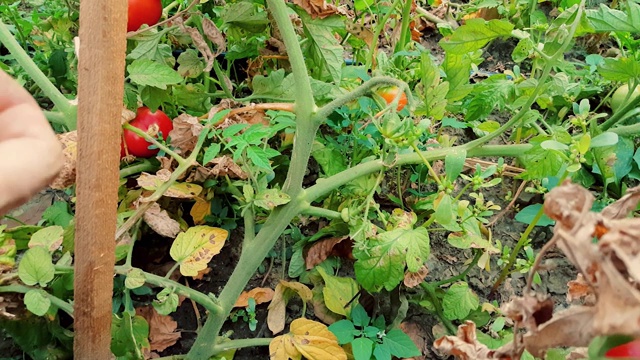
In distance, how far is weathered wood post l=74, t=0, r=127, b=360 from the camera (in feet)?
2.13

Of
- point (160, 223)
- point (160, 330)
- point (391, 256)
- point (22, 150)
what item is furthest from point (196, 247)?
point (22, 150)

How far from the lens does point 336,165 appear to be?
115 centimetres

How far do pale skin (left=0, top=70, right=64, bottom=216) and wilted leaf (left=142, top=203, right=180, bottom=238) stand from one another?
1.81ft

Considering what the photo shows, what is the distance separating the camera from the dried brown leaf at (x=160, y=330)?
1.06 meters

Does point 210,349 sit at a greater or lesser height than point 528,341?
A: lesser

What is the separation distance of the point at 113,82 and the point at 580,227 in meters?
0.55

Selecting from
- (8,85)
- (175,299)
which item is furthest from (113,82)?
(175,299)

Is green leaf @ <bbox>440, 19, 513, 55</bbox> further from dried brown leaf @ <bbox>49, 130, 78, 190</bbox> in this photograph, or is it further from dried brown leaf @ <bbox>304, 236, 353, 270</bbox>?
dried brown leaf @ <bbox>49, 130, 78, 190</bbox>

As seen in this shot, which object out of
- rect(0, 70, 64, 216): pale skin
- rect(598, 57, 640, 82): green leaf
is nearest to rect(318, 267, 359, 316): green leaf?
rect(598, 57, 640, 82): green leaf

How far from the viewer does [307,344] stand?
994 millimetres

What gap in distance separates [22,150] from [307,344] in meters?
0.70

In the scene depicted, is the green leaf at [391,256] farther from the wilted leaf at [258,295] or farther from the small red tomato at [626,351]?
the small red tomato at [626,351]

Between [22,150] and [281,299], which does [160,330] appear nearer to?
[281,299]

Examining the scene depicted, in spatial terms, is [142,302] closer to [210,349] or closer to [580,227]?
[210,349]
